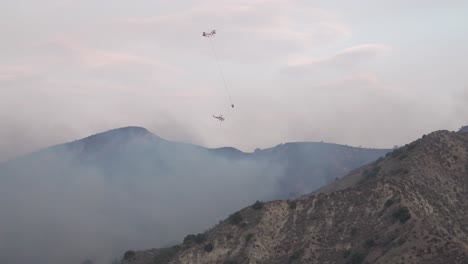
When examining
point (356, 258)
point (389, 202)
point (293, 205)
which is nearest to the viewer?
point (356, 258)

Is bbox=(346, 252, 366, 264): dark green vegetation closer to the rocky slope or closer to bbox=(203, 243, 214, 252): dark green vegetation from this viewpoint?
the rocky slope

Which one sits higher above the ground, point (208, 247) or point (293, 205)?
point (293, 205)

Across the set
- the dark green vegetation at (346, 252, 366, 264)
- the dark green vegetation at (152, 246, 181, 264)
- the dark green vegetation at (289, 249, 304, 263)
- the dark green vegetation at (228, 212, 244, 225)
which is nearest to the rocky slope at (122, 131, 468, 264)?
the dark green vegetation at (228, 212, 244, 225)

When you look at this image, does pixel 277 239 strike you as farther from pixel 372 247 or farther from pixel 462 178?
pixel 462 178

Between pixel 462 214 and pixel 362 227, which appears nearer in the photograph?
pixel 362 227

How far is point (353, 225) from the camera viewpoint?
14100 centimetres

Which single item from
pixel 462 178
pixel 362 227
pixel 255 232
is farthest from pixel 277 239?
pixel 462 178

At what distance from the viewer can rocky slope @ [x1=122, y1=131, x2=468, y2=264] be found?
414 ft

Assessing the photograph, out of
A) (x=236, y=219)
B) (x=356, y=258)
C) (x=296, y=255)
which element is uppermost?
(x=236, y=219)

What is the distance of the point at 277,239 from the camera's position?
147750 mm

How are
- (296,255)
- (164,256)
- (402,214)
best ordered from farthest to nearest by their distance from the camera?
(164,256), (296,255), (402,214)

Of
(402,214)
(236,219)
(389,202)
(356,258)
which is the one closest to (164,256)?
(236,219)

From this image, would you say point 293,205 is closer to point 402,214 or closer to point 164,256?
point 402,214

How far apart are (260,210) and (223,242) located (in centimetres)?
1558
